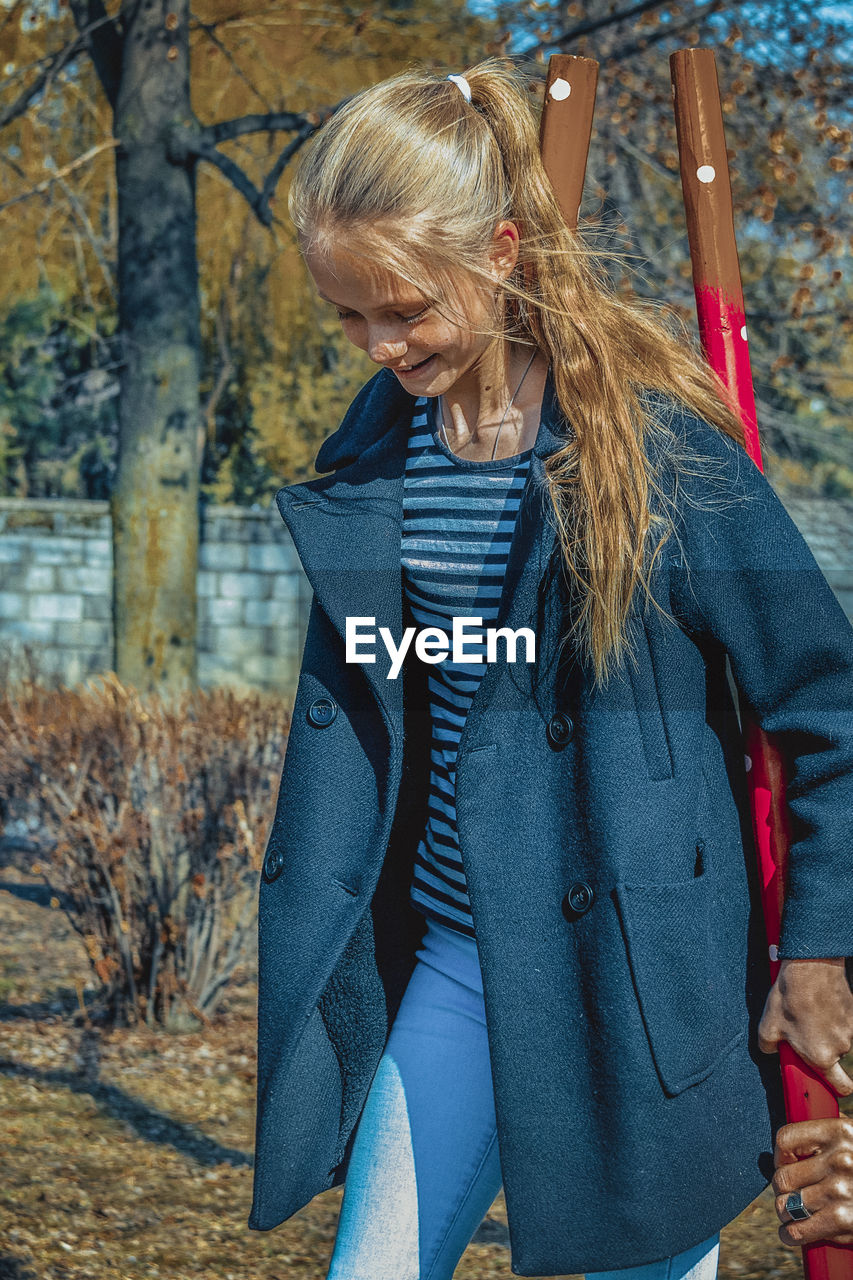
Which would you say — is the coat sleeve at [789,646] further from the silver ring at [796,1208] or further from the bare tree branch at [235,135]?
the bare tree branch at [235,135]

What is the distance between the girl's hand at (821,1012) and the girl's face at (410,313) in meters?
0.79

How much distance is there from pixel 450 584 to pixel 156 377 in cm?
467

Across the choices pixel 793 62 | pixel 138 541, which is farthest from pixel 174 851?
pixel 793 62

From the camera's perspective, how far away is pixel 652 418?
4.92 feet

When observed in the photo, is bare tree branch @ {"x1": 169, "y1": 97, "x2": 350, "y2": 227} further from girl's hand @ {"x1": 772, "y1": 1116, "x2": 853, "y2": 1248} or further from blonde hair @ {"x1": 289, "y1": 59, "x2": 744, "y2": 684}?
girl's hand @ {"x1": 772, "y1": 1116, "x2": 853, "y2": 1248}

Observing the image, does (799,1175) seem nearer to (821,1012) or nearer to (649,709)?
(821,1012)

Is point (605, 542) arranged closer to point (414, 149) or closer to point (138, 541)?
point (414, 149)

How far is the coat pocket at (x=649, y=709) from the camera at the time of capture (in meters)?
1.47

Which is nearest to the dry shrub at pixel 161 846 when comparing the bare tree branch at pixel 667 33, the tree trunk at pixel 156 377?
the tree trunk at pixel 156 377

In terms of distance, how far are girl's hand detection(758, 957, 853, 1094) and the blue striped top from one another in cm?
39

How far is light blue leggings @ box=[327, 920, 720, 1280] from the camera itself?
1.60 m

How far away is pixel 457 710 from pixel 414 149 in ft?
2.13

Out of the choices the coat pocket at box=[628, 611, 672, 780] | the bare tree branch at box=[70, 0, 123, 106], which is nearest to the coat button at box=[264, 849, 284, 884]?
the coat pocket at box=[628, 611, 672, 780]

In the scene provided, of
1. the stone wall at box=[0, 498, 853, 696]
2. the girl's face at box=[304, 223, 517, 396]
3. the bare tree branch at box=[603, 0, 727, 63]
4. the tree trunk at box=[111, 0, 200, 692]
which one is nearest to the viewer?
the girl's face at box=[304, 223, 517, 396]
